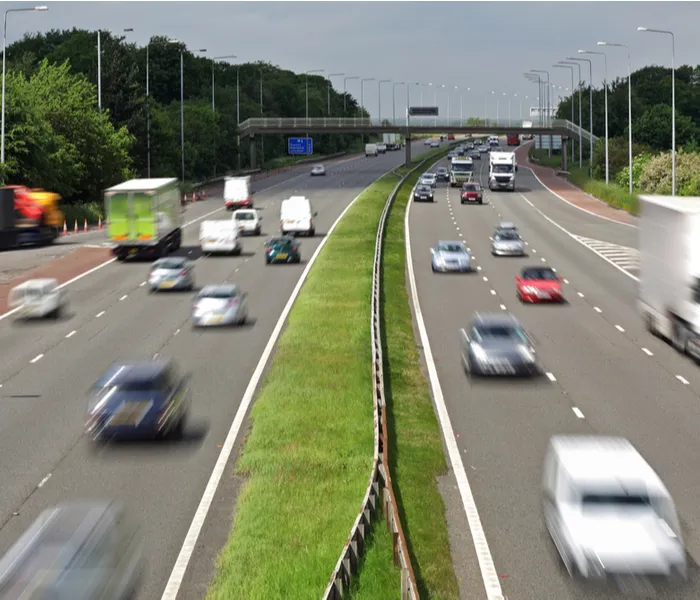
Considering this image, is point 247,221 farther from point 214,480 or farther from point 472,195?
point 214,480

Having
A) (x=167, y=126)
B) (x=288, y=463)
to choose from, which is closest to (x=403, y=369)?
(x=288, y=463)

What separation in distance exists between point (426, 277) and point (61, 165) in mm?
38922

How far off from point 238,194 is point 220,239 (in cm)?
2946

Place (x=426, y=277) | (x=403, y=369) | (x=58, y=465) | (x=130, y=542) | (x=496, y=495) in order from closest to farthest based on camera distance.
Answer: (x=130, y=542)
(x=496, y=495)
(x=58, y=465)
(x=403, y=369)
(x=426, y=277)

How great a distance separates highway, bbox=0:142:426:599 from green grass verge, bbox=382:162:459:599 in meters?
3.61

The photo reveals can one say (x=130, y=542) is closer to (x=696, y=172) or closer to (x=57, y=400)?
(x=57, y=400)

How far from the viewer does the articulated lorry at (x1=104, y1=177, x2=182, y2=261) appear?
61.3 m

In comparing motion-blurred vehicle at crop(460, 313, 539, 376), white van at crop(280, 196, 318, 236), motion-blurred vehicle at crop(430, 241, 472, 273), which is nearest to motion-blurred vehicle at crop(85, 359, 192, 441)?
motion-blurred vehicle at crop(460, 313, 539, 376)

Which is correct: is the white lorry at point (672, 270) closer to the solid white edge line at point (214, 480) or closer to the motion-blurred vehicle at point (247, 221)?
the solid white edge line at point (214, 480)

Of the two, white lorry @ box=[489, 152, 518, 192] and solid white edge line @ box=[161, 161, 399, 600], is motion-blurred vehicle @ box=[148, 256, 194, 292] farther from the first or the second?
white lorry @ box=[489, 152, 518, 192]

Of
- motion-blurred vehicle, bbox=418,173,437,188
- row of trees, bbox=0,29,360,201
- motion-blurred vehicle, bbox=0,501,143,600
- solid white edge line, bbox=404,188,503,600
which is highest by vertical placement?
row of trees, bbox=0,29,360,201

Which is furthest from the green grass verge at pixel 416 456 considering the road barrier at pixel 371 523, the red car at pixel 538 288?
the red car at pixel 538 288

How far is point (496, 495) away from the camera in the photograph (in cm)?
2364

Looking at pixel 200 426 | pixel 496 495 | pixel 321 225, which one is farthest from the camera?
pixel 321 225
